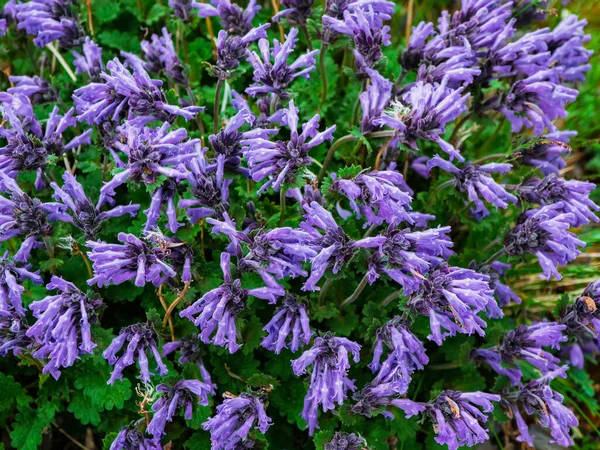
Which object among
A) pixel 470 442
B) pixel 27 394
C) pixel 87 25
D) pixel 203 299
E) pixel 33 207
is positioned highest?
pixel 87 25

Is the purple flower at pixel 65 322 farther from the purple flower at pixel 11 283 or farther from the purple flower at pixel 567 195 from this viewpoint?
the purple flower at pixel 567 195

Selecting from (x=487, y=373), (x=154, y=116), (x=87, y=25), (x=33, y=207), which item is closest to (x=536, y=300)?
(x=487, y=373)

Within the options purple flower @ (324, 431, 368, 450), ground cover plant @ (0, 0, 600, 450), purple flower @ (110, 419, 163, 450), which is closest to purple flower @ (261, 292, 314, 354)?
ground cover plant @ (0, 0, 600, 450)

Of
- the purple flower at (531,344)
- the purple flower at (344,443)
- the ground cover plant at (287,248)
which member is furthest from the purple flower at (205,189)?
the purple flower at (531,344)

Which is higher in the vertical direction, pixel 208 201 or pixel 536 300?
pixel 208 201

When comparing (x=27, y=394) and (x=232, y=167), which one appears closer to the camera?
(x=232, y=167)

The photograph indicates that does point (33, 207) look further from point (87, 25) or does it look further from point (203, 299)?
point (87, 25)

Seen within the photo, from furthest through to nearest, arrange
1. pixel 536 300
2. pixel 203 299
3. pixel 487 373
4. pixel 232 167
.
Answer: pixel 536 300 < pixel 487 373 < pixel 232 167 < pixel 203 299
